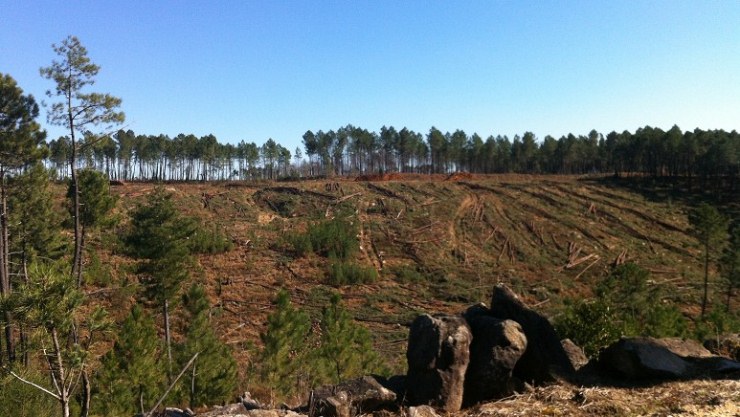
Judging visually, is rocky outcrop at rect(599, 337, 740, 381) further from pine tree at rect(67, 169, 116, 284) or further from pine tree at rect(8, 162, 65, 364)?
pine tree at rect(8, 162, 65, 364)

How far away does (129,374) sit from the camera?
17953 mm

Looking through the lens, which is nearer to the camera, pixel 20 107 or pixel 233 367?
pixel 20 107

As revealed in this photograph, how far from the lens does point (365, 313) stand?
38.6 m

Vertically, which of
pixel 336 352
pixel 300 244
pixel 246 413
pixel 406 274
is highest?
pixel 246 413

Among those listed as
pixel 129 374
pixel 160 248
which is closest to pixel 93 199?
pixel 160 248

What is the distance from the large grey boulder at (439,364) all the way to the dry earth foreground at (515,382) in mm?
16

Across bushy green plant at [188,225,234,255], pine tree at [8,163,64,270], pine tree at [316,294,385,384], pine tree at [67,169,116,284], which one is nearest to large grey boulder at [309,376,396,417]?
pine tree at [316,294,385,384]

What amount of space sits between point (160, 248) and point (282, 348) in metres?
8.60

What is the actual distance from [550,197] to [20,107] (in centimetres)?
6110

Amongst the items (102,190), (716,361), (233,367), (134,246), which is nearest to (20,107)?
(102,190)

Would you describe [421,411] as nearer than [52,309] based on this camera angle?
Yes

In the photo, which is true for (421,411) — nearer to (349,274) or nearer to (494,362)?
(494,362)

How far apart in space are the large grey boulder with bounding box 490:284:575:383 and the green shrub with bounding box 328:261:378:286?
34.9m

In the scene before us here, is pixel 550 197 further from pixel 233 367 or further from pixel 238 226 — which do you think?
pixel 233 367
